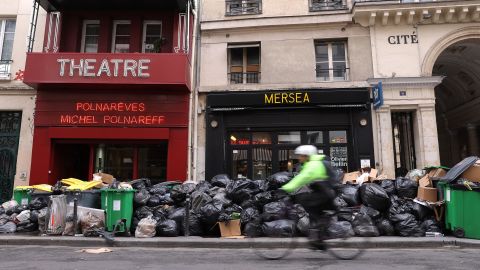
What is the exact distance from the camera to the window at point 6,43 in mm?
14414

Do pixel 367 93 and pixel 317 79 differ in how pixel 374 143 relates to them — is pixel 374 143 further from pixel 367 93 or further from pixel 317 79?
pixel 317 79

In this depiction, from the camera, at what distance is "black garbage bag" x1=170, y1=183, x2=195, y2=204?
9.76 m

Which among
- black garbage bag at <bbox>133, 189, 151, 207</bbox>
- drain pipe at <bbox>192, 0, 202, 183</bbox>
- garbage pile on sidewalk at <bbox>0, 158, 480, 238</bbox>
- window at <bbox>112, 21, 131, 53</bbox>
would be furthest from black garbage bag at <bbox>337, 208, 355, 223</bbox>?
window at <bbox>112, 21, 131, 53</bbox>

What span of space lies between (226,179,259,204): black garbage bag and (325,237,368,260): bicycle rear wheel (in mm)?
3310

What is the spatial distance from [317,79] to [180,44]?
4914mm

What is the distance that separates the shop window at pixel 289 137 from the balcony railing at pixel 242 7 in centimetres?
456

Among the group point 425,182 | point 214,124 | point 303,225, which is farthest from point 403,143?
point 303,225

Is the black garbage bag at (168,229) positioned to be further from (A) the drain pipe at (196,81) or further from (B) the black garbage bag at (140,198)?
(A) the drain pipe at (196,81)

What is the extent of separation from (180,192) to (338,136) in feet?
20.3

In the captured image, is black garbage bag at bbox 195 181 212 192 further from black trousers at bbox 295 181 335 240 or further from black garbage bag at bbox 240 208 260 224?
black trousers at bbox 295 181 335 240

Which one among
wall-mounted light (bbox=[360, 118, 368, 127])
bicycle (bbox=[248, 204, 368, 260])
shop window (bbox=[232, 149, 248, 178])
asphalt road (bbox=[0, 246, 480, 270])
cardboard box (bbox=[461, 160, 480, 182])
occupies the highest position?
wall-mounted light (bbox=[360, 118, 368, 127])

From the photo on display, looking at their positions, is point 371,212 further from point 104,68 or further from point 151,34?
point 151,34

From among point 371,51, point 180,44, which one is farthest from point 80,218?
point 371,51

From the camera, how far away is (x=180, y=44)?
13.7 metres
